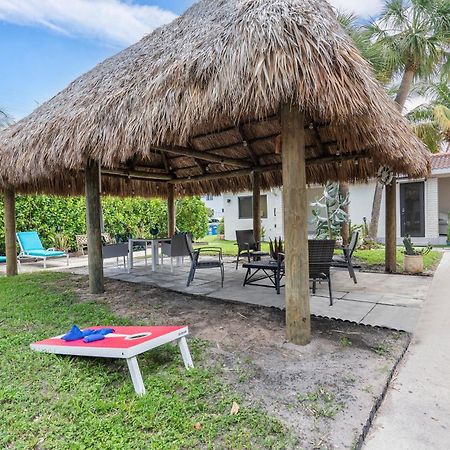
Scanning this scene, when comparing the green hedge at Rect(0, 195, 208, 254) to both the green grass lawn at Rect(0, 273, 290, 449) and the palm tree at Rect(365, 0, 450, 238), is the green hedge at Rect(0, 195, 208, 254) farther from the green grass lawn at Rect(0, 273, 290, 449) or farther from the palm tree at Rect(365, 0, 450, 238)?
the palm tree at Rect(365, 0, 450, 238)

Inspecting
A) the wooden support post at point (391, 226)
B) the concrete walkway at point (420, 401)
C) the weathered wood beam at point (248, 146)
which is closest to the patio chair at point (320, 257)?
the concrete walkway at point (420, 401)

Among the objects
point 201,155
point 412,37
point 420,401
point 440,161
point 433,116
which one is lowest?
point 420,401

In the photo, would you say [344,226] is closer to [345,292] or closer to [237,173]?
[237,173]

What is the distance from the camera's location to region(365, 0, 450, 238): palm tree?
9234 mm

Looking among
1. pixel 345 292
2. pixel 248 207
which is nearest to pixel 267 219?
pixel 248 207

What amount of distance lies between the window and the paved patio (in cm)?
912

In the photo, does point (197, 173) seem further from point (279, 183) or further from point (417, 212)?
point (417, 212)

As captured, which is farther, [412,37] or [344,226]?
[344,226]

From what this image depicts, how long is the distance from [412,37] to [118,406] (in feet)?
37.4

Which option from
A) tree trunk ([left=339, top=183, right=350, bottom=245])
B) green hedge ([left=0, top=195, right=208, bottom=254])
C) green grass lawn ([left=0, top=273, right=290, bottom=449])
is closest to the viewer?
green grass lawn ([left=0, top=273, right=290, bottom=449])

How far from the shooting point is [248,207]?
16734 millimetres

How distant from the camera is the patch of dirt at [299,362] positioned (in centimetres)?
216

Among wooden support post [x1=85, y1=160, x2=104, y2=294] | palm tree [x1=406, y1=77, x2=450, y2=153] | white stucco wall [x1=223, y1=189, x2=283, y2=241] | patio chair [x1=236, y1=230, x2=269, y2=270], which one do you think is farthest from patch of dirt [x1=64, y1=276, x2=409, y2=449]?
white stucco wall [x1=223, y1=189, x2=283, y2=241]

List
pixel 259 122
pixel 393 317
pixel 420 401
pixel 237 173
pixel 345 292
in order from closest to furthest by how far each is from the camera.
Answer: pixel 420 401 < pixel 393 317 < pixel 345 292 < pixel 259 122 < pixel 237 173
